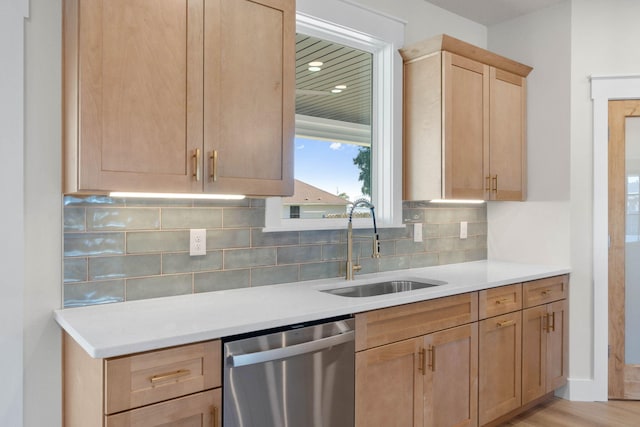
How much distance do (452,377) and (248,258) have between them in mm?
1204

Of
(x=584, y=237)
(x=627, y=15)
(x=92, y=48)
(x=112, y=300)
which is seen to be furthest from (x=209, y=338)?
(x=627, y=15)

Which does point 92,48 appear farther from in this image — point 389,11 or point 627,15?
point 627,15

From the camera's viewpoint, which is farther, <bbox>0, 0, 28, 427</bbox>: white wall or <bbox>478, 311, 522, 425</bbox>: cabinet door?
<bbox>478, 311, 522, 425</bbox>: cabinet door

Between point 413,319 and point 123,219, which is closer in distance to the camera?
point 123,219

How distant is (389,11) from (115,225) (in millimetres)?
2109

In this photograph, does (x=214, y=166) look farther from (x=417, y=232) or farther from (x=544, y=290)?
(x=544, y=290)

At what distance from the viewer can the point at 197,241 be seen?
219 centimetres

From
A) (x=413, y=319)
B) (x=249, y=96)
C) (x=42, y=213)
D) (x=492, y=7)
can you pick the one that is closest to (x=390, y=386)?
(x=413, y=319)

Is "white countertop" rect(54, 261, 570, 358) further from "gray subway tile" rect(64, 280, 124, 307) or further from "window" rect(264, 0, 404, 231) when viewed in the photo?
"window" rect(264, 0, 404, 231)

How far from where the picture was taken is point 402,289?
2812 mm

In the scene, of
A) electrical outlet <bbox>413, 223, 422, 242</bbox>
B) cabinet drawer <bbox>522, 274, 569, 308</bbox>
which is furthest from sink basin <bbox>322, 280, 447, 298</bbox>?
cabinet drawer <bbox>522, 274, 569, 308</bbox>

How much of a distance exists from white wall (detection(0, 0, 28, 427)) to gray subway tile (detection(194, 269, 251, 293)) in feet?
2.34

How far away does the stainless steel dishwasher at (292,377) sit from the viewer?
1602 millimetres

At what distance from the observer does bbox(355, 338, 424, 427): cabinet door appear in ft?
6.55
